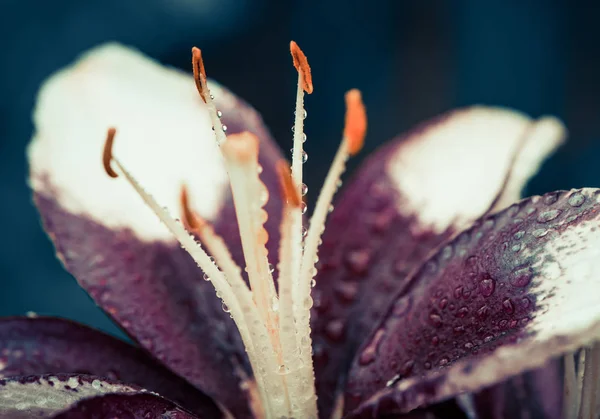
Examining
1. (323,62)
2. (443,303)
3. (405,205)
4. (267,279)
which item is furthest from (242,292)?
(323,62)

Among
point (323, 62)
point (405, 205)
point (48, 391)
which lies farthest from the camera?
point (323, 62)

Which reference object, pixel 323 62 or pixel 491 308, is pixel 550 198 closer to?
pixel 491 308

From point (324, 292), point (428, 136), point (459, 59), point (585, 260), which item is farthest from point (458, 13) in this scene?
A: point (585, 260)

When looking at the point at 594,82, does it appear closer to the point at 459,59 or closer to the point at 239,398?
the point at 459,59

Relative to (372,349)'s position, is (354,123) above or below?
above

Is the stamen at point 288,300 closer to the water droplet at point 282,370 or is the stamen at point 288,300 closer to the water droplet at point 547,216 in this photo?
the water droplet at point 282,370

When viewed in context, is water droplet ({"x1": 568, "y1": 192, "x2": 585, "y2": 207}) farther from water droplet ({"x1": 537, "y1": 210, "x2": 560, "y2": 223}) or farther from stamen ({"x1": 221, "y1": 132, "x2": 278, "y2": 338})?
stamen ({"x1": 221, "y1": 132, "x2": 278, "y2": 338})

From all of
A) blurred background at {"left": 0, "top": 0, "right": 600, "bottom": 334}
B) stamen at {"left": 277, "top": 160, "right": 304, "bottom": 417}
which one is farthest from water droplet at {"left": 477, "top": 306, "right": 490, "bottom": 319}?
blurred background at {"left": 0, "top": 0, "right": 600, "bottom": 334}
